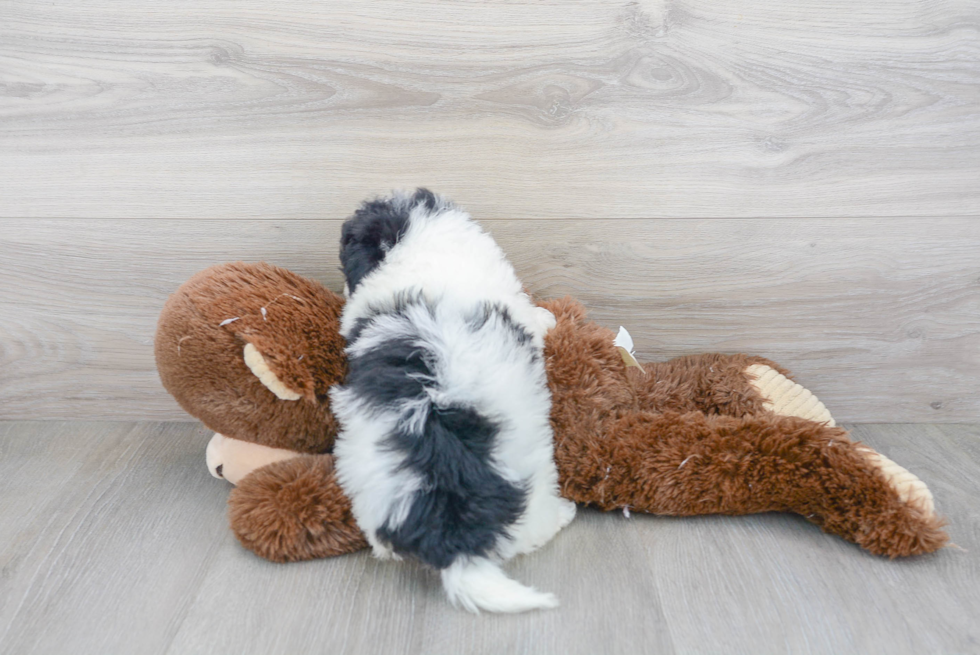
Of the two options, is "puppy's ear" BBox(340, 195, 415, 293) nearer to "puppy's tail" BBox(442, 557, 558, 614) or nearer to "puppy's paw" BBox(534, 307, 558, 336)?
"puppy's paw" BBox(534, 307, 558, 336)

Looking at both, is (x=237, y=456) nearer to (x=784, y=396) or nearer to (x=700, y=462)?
(x=700, y=462)

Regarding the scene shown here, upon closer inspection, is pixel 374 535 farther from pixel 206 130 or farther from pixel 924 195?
pixel 924 195

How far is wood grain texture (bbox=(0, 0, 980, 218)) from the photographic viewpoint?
0.83 meters

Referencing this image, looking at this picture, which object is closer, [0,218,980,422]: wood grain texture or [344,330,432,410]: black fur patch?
[344,330,432,410]: black fur patch

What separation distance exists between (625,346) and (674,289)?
5.2 inches

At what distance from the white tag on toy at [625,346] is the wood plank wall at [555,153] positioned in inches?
2.8

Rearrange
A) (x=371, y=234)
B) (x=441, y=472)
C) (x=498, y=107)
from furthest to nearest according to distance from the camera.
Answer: (x=498, y=107), (x=371, y=234), (x=441, y=472)

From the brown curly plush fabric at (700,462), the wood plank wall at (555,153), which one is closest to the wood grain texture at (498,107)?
the wood plank wall at (555,153)

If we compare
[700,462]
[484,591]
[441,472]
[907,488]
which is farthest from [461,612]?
[907,488]

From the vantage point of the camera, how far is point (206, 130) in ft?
2.85

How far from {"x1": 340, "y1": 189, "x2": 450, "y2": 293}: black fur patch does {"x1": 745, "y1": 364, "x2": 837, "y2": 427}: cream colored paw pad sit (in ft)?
1.56

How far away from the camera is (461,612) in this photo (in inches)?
25.5

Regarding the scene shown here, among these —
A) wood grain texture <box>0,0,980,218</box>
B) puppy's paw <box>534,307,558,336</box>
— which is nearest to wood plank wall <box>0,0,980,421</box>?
wood grain texture <box>0,0,980,218</box>

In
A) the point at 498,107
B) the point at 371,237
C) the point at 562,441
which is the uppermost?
the point at 498,107
